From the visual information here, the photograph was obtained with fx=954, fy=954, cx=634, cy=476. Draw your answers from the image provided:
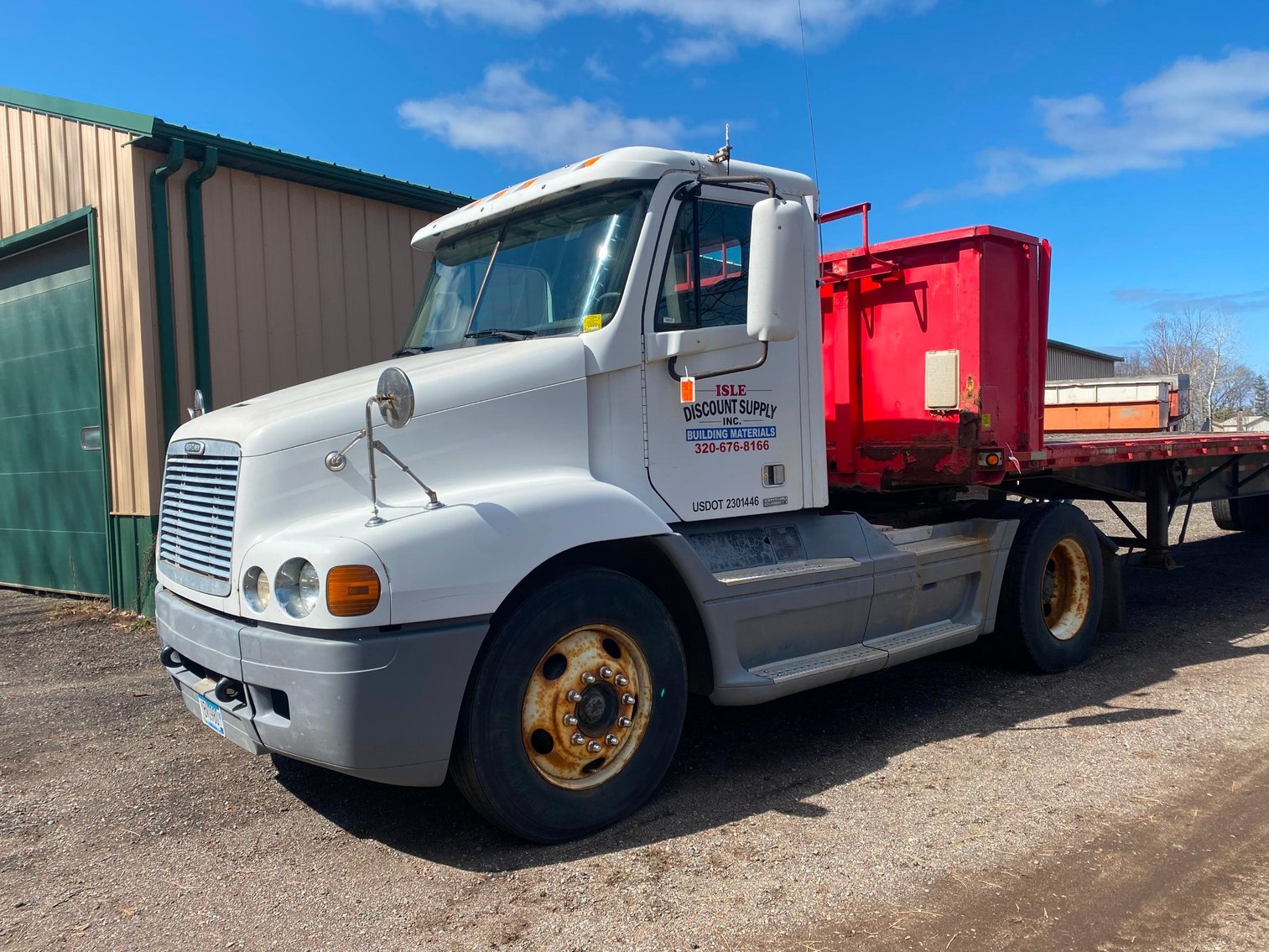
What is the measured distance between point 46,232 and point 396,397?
8046 mm

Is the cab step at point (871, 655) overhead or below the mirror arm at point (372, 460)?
below

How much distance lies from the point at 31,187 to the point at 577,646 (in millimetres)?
8964

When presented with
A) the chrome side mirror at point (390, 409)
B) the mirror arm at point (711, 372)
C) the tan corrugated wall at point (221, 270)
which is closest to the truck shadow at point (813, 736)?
the chrome side mirror at point (390, 409)

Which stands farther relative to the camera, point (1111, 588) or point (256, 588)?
point (1111, 588)

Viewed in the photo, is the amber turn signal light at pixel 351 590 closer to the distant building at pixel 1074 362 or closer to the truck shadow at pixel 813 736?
the truck shadow at pixel 813 736

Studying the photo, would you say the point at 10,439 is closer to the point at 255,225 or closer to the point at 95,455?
the point at 95,455

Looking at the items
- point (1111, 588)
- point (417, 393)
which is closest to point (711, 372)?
point (417, 393)

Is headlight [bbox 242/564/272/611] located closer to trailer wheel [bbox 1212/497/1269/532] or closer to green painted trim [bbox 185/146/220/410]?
green painted trim [bbox 185/146/220/410]

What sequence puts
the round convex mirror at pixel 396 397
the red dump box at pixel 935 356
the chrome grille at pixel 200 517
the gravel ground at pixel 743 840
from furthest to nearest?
the red dump box at pixel 935 356 → the chrome grille at pixel 200 517 → the round convex mirror at pixel 396 397 → the gravel ground at pixel 743 840

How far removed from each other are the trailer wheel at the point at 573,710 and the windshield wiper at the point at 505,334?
1185 millimetres

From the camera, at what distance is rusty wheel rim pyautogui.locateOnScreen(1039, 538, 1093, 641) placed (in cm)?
668

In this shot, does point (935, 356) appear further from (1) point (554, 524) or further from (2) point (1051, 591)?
(1) point (554, 524)

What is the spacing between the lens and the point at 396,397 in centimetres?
345

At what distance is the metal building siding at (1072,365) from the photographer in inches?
1045
